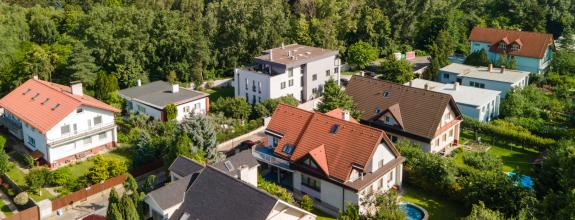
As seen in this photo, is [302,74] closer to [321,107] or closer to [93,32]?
[321,107]

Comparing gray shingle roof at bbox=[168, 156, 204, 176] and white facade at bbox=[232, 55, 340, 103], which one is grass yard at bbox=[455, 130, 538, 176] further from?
gray shingle roof at bbox=[168, 156, 204, 176]

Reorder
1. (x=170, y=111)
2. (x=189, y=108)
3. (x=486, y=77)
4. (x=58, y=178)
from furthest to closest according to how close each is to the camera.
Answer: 1. (x=486, y=77)
2. (x=189, y=108)
3. (x=170, y=111)
4. (x=58, y=178)

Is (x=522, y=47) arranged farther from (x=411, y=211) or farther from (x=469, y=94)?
(x=411, y=211)

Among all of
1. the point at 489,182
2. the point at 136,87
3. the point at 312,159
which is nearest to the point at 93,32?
the point at 136,87

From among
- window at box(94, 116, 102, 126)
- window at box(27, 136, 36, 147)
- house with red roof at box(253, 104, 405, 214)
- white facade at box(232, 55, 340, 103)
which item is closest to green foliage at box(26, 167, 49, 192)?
window at box(27, 136, 36, 147)

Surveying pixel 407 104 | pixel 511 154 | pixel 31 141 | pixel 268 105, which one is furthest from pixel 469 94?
pixel 31 141
